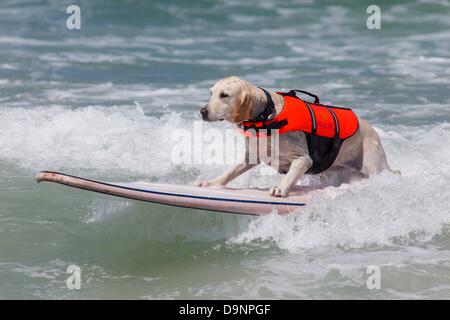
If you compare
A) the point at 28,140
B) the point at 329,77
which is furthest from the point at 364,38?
the point at 28,140

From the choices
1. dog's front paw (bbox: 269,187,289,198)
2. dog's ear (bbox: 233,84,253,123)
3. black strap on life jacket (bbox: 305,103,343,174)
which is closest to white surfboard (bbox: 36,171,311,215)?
dog's front paw (bbox: 269,187,289,198)

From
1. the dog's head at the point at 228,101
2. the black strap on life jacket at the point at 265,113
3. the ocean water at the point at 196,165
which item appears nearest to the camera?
the ocean water at the point at 196,165

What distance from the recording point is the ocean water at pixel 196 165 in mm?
5594

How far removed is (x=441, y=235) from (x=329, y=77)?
8227mm

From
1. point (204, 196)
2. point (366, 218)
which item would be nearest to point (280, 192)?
point (204, 196)

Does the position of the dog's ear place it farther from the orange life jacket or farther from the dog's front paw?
the dog's front paw

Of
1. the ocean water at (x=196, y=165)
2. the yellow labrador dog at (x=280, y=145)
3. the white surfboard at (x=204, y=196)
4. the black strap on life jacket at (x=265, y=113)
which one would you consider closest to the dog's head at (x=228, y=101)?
the yellow labrador dog at (x=280, y=145)

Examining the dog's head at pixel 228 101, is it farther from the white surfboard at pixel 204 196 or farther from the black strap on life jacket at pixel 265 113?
the white surfboard at pixel 204 196

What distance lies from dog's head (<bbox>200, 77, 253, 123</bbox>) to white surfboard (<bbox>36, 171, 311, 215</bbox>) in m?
0.58

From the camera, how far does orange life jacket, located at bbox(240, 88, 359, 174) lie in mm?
6004

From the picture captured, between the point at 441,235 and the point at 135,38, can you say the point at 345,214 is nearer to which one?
the point at 441,235

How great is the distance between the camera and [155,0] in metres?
20.7

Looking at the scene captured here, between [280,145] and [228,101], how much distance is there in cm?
56

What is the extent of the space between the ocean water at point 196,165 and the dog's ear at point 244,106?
2.54ft
